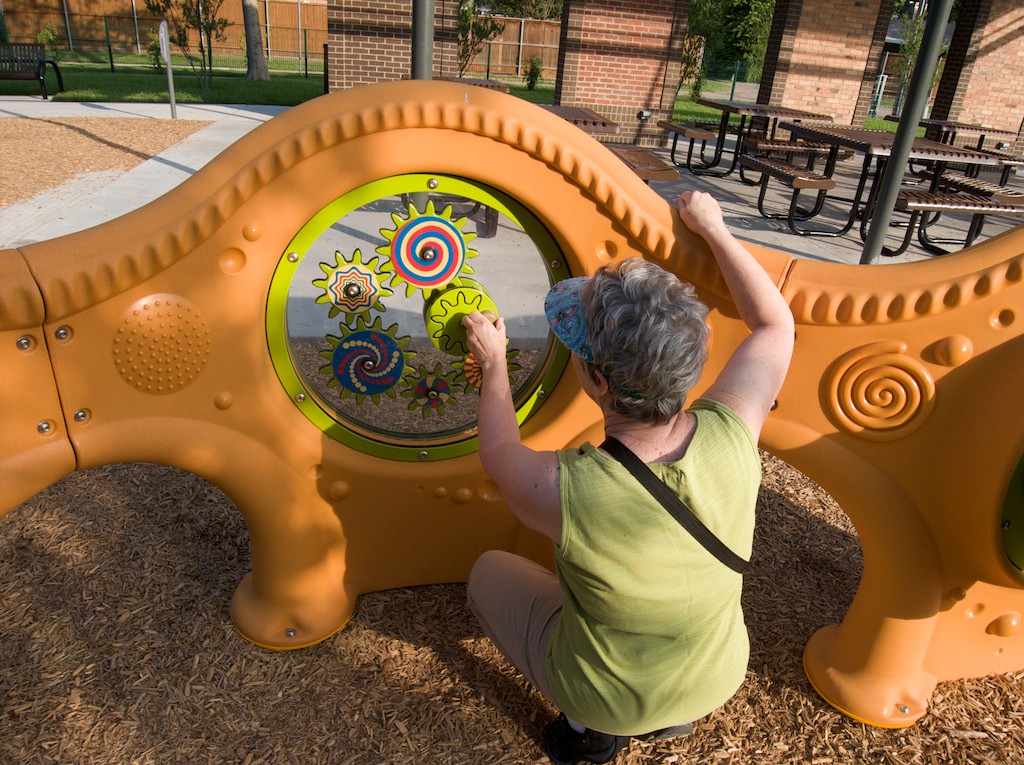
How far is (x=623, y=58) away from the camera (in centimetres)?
1275

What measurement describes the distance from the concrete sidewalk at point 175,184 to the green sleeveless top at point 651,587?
242 inches

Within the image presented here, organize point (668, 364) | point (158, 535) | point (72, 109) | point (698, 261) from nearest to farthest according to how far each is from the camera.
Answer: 1. point (668, 364)
2. point (698, 261)
3. point (158, 535)
4. point (72, 109)

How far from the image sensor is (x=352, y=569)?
250cm

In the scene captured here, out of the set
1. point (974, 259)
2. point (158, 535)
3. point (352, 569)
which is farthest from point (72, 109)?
point (974, 259)

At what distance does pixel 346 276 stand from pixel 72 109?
45.4 feet

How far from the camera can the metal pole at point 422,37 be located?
4574 millimetres

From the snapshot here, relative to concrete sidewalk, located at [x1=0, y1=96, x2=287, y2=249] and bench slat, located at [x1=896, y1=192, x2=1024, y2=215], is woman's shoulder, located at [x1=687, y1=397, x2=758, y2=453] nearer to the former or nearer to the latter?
concrete sidewalk, located at [x1=0, y1=96, x2=287, y2=249]

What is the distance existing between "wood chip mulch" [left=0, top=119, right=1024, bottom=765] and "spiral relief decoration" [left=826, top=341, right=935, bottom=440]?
3.04 ft

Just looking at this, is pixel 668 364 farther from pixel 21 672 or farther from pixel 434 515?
pixel 21 672

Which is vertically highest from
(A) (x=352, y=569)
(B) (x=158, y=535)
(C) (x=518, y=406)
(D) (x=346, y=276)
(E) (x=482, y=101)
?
(E) (x=482, y=101)

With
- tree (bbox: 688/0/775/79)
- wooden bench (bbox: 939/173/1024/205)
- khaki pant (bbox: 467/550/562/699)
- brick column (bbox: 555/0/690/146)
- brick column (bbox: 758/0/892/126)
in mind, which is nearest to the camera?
khaki pant (bbox: 467/550/562/699)

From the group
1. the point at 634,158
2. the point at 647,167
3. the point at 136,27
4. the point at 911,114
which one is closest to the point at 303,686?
the point at 911,114

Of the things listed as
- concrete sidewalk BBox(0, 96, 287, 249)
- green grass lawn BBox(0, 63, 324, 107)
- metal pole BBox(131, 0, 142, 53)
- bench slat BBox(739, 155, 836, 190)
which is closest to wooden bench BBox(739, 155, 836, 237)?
bench slat BBox(739, 155, 836, 190)

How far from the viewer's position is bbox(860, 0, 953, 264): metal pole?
4.69 m
